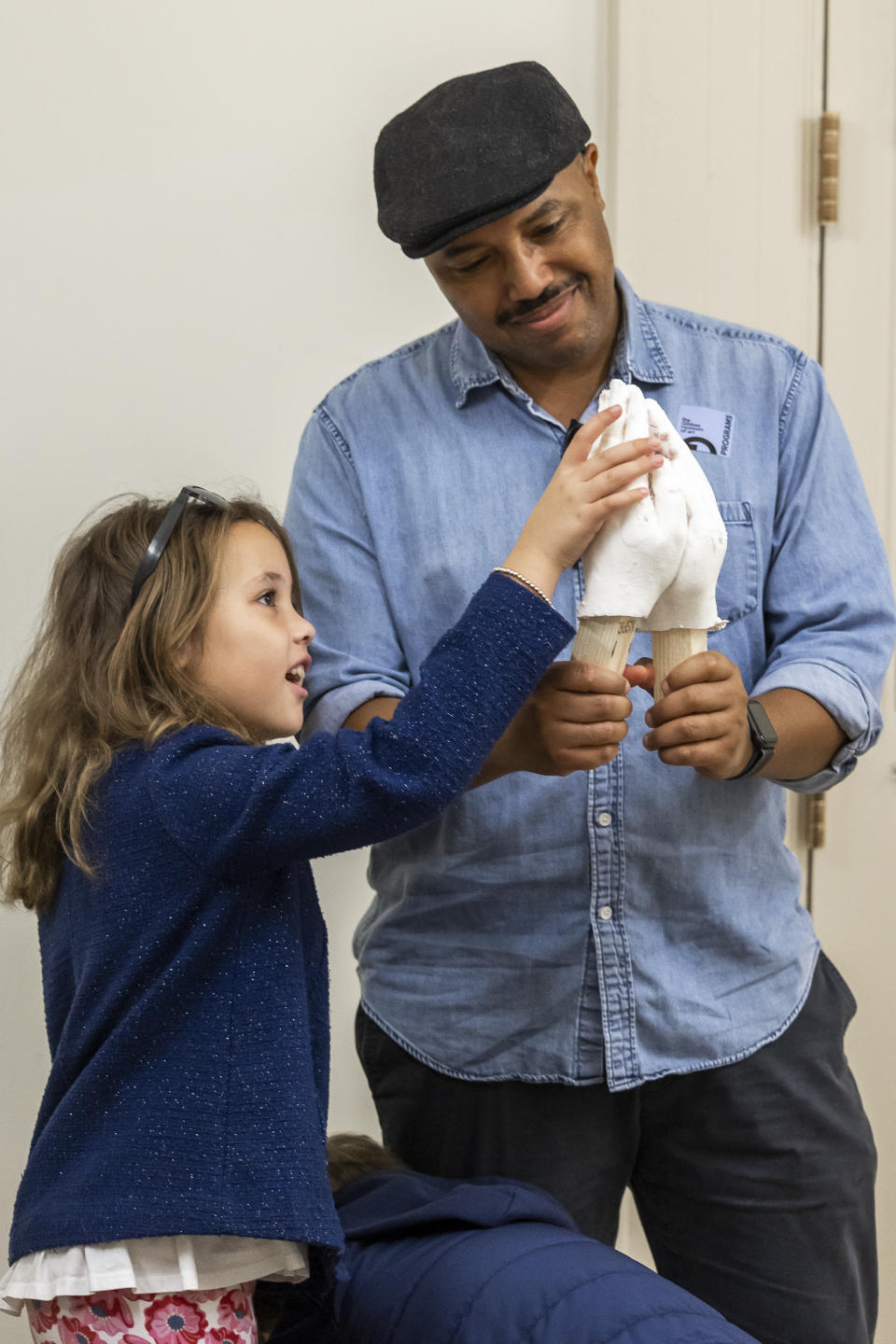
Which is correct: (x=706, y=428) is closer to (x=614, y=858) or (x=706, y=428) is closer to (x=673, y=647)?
(x=673, y=647)

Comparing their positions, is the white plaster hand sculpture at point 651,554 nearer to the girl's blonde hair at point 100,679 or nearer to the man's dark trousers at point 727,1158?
the girl's blonde hair at point 100,679

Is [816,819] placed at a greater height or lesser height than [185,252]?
lesser

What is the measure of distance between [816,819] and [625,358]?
115cm

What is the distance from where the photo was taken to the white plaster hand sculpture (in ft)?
3.50

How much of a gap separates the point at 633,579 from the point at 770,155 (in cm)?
143

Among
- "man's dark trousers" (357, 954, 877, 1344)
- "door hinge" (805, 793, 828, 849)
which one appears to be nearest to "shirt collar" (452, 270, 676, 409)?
"man's dark trousers" (357, 954, 877, 1344)

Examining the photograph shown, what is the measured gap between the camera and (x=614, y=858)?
4.60 ft

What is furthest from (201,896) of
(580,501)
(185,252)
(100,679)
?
(185,252)

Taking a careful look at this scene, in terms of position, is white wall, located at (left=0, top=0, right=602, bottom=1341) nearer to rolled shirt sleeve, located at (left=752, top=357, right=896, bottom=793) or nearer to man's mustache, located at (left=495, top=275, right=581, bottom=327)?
man's mustache, located at (left=495, top=275, right=581, bottom=327)

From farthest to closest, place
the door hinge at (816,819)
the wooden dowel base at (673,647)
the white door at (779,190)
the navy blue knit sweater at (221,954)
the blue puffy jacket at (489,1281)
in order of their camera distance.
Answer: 1. the door hinge at (816,819)
2. the white door at (779,190)
3. the wooden dowel base at (673,647)
4. the navy blue knit sweater at (221,954)
5. the blue puffy jacket at (489,1281)

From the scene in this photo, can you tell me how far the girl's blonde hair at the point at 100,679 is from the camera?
1.18m

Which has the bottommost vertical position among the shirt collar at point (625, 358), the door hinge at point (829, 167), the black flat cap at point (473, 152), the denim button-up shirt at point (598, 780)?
the denim button-up shirt at point (598, 780)

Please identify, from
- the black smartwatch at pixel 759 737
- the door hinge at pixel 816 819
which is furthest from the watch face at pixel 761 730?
the door hinge at pixel 816 819

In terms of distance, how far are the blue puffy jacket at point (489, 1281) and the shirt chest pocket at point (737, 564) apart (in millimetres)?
629
